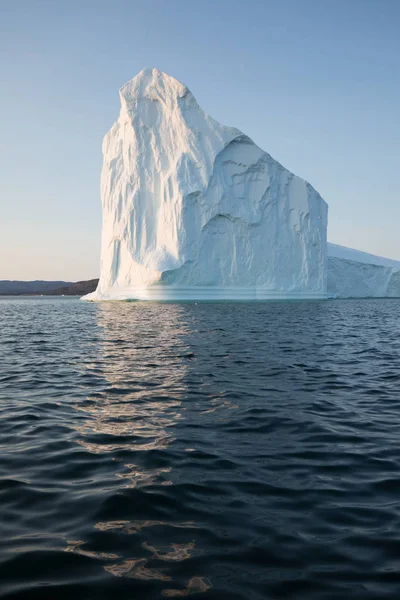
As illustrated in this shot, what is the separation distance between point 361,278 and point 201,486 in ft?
187

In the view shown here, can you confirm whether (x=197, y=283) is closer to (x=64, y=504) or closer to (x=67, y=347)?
(x=67, y=347)

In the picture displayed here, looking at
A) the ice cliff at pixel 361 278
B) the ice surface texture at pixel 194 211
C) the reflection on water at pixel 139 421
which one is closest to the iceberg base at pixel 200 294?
the ice surface texture at pixel 194 211

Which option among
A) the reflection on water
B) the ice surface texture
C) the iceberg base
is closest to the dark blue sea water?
the reflection on water

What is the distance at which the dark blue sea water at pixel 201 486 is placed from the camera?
2420mm

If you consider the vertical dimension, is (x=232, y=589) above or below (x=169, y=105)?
below

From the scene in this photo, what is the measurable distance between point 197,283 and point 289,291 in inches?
350

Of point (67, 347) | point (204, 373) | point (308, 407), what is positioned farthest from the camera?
point (67, 347)

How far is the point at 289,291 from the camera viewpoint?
42688 mm

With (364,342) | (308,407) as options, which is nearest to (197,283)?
(364,342)

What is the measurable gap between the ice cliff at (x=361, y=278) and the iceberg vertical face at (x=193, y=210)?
12.2m

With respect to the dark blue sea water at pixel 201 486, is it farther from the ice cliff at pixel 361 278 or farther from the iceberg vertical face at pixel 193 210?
the ice cliff at pixel 361 278

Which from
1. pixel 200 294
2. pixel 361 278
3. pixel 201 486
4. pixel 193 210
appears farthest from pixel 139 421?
pixel 361 278

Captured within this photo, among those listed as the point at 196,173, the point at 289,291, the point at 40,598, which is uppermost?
the point at 196,173

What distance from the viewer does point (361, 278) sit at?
5688cm
